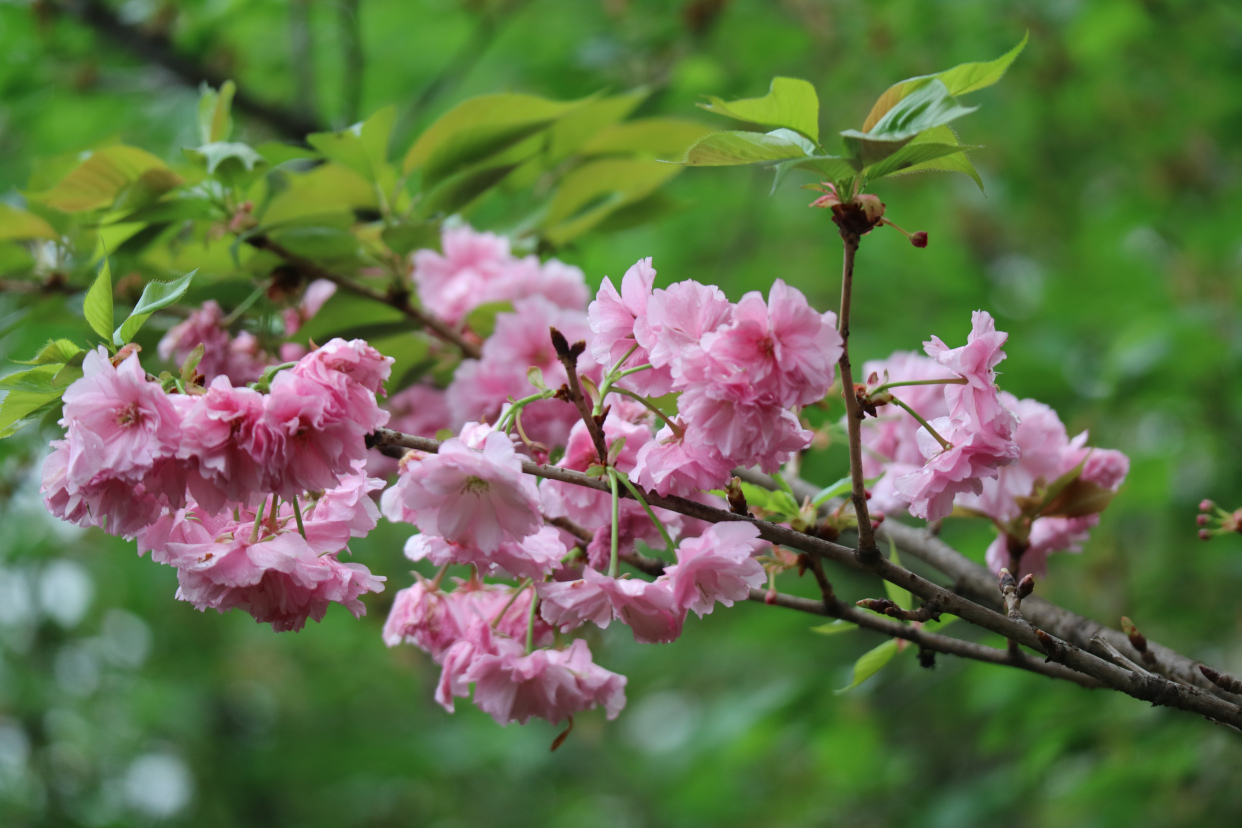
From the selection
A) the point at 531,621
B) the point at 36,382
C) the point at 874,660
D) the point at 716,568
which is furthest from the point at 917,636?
the point at 36,382

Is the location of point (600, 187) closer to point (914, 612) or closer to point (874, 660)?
point (874, 660)

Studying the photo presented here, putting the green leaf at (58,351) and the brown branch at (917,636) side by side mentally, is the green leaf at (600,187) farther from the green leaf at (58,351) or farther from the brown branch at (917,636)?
the green leaf at (58,351)

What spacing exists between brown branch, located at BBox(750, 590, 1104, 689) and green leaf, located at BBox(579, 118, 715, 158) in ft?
3.42

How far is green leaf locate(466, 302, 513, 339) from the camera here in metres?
1.56

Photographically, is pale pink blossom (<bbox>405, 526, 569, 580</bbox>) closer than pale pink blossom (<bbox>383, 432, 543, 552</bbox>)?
No

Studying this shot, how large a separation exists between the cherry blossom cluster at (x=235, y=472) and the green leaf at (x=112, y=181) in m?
0.58

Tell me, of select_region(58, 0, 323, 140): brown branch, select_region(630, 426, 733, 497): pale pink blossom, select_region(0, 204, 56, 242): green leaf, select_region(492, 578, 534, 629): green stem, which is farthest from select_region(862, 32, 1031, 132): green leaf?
select_region(58, 0, 323, 140): brown branch

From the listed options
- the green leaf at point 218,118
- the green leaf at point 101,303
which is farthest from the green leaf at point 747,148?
the green leaf at point 218,118

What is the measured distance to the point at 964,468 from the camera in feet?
3.02

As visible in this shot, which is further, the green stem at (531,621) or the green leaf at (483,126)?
the green leaf at (483,126)

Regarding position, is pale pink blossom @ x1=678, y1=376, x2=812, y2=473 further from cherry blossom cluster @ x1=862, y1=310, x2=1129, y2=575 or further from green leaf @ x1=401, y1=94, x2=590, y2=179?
green leaf @ x1=401, y1=94, x2=590, y2=179

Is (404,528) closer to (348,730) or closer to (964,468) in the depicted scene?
(348,730)

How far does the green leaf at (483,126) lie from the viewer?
1.55 metres

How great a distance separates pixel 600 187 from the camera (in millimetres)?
1846
